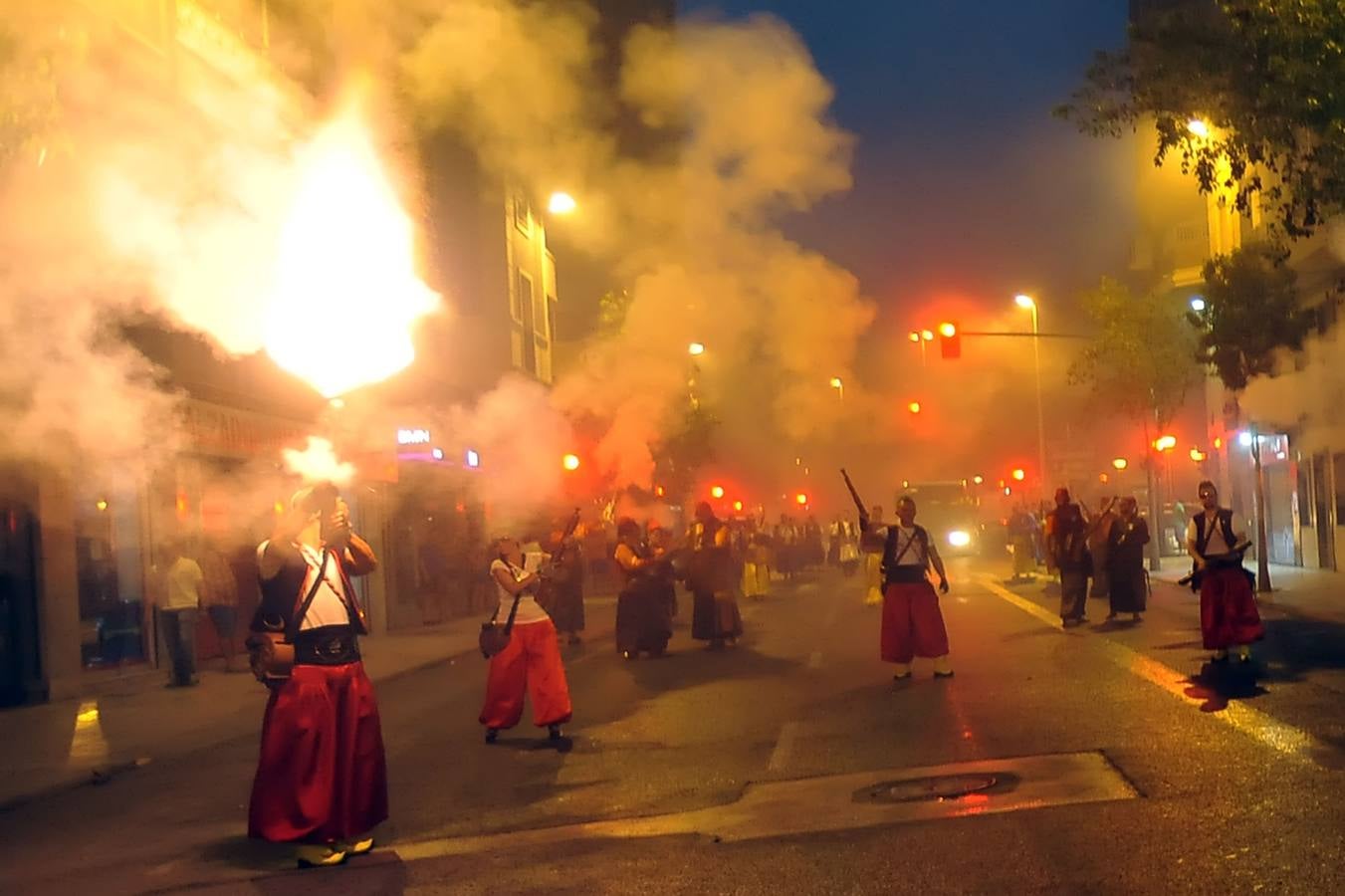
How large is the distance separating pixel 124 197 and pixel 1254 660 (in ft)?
36.3

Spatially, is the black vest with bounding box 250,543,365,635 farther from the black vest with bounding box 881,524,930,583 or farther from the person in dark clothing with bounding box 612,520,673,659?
the person in dark clothing with bounding box 612,520,673,659

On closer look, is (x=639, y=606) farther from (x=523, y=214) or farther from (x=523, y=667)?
(x=523, y=214)

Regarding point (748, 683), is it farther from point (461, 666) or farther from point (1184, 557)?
point (1184, 557)

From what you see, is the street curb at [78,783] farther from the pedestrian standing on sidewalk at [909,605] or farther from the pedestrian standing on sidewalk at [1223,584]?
the pedestrian standing on sidewalk at [1223,584]

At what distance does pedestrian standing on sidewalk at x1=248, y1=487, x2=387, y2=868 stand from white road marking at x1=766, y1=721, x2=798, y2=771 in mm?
2565

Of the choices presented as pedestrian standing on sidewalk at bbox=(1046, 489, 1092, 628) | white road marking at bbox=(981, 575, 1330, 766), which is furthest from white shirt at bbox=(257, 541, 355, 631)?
pedestrian standing on sidewalk at bbox=(1046, 489, 1092, 628)

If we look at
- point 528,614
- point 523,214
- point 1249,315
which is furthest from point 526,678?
point 523,214

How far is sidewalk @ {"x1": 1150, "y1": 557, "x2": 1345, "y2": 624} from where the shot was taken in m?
17.8

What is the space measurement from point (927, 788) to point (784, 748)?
1.77 meters

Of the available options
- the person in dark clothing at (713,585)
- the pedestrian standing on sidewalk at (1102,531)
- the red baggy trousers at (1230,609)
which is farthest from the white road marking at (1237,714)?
the person in dark clothing at (713,585)

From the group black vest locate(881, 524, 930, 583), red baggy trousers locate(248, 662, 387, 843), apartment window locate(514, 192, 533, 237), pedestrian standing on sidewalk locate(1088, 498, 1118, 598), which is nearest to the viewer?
red baggy trousers locate(248, 662, 387, 843)

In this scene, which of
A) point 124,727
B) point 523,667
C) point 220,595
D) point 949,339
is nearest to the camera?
point 523,667

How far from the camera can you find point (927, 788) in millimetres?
7465

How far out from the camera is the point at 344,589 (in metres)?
6.98
